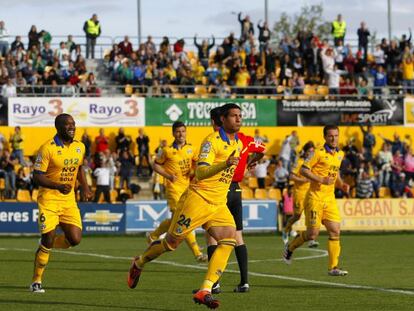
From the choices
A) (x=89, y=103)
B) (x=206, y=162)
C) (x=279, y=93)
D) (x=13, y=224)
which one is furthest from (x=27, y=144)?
(x=206, y=162)

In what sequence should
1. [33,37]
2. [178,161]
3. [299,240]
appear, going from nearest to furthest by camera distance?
1. [299,240]
2. [178,161]
3. [33,37]

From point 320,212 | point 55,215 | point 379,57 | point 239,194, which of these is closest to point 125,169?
point 379,57

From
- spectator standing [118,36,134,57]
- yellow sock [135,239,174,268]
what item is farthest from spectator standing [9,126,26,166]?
yellow sock [135,239,174,268]

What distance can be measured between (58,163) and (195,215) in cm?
306

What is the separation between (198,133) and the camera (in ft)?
146

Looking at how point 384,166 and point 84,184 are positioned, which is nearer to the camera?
point 84,184

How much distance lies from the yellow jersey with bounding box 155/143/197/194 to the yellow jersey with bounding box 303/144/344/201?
94.1 inches

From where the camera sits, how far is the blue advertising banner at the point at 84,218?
36.2 metres

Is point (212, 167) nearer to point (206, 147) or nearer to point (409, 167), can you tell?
point (206, 147)

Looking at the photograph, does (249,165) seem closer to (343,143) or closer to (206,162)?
(206,162)

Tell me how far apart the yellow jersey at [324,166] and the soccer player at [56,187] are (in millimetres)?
4866

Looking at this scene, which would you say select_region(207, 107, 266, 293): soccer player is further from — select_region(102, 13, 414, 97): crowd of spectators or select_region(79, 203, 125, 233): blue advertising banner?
select_region(102, 13, 414, 97): crowd of spectators

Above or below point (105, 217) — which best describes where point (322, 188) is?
above

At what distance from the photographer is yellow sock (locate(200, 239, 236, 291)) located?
13372 millimetres
